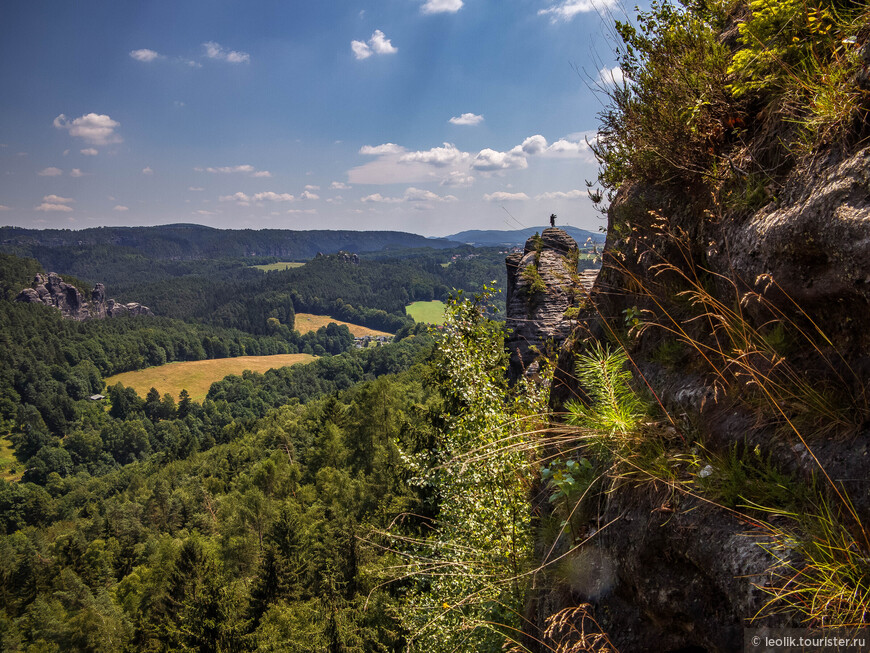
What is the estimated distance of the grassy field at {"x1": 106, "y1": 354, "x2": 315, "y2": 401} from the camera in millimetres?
161375

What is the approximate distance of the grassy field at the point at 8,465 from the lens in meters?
110

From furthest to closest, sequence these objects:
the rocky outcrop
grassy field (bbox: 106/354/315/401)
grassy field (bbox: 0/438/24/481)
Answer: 1. grassy field (bbox: 106/354/315/401)
2. grassy field (bbox: 0/438/24/481)
3. the rocky outcrop

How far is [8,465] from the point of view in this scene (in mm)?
115312

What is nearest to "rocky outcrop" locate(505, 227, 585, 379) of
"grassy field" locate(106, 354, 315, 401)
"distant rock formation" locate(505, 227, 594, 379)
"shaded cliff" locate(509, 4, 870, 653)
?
"distant rock formation" locate(505, 227, 594, 379)

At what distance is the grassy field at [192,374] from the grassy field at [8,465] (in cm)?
3706

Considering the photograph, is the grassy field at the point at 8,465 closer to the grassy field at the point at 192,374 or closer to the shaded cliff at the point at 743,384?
the grassy field at the point at 192,374

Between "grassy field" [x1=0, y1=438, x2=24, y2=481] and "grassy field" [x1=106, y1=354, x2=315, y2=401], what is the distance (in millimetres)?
37056

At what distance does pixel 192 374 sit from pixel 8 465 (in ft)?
204

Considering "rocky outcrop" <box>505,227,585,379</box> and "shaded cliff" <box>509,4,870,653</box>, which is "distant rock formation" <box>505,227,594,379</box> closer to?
"rocky outcrop" <box>505,227,585,379</box>

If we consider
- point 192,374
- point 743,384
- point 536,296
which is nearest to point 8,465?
point 192,374

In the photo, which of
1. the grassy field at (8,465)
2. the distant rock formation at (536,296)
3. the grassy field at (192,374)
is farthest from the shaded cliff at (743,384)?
the grassy field at (192,374)

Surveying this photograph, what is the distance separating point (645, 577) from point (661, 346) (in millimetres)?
1872

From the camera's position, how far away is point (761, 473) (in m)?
2.41

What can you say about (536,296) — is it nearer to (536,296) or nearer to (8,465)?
(536,296)
